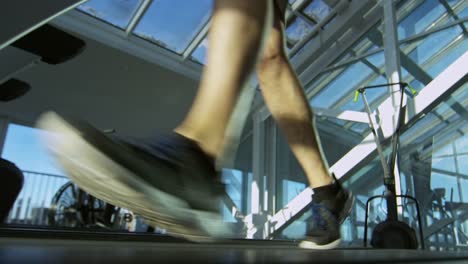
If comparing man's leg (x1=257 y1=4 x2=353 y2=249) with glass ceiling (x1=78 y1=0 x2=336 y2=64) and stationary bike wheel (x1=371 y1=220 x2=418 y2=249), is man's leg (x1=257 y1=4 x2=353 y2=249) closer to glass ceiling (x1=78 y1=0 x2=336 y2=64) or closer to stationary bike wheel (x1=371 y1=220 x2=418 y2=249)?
stationary bike wheel (x1=371 y1=220 x2=418 y2=249)

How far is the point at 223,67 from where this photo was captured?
685 millimetres

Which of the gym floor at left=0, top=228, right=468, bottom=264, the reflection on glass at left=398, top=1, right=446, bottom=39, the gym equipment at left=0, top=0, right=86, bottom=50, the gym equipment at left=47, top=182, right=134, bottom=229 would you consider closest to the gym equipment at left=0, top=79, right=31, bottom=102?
the gym equipment at left=0, top=0, right=86, bottom=50

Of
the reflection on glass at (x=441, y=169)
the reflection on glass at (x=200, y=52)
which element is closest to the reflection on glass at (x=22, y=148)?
the reflection on glass at (x=200, y=52)

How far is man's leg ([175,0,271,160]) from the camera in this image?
2.18 ft

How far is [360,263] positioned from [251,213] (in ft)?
16.7

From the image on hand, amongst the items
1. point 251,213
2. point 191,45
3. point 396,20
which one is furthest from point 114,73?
point 396,20

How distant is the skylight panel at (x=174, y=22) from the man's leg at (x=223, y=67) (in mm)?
4495

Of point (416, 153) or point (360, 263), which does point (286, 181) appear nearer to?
point (416, 153)

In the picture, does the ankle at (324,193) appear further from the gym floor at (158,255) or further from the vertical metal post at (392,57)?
the vertical metal post at (392,57)

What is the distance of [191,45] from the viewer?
217 inches

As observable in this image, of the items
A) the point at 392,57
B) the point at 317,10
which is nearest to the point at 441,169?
the point at 392,57

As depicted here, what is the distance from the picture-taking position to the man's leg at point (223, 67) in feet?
2.18

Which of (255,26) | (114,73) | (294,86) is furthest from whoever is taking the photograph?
(114,73)

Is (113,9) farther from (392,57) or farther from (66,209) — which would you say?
(392,57)
